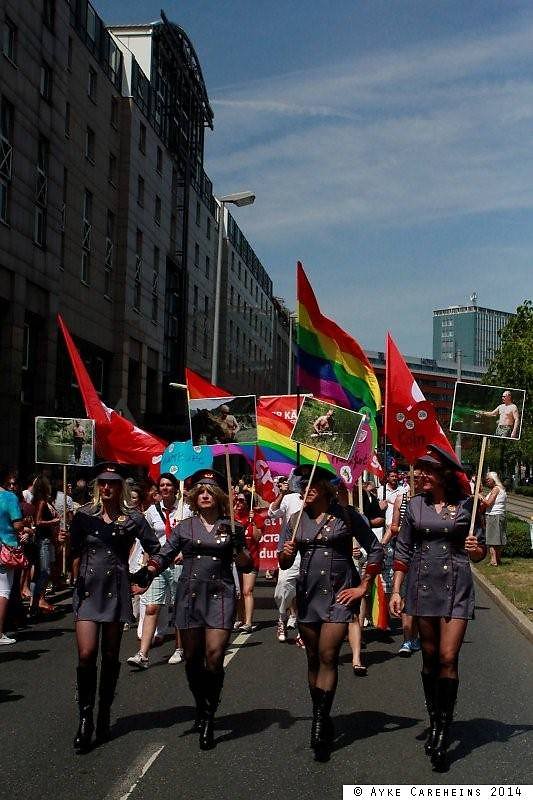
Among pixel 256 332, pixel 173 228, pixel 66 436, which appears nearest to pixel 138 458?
pixel 66 436

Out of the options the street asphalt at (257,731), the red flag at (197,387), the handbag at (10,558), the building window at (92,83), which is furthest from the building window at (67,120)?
the street asphalt at (257,731)

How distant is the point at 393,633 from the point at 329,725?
19.6ft

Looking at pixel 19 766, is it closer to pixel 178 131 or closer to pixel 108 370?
pixel 108 370

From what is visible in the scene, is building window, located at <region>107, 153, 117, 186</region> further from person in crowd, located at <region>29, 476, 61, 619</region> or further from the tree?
person in crowd, located at <region>29, 476, 61, 619</region>

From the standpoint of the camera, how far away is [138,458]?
15555 millimetres

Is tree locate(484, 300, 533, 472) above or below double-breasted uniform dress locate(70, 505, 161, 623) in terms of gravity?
above

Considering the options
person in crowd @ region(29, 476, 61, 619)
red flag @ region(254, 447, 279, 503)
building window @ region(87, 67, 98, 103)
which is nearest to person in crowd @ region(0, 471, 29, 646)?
person in crowd @ region(29, 476, 61, 619)

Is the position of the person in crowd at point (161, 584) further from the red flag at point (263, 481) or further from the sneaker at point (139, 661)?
the red flag at point (263, 481)

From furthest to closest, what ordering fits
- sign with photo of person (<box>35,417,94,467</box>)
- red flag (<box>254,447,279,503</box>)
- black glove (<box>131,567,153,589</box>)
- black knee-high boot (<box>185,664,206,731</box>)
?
1. red flag (<box>254,447,279,503</box>)
2. sign with photo of person (<box>35,417,94,467</box>)
3. black glove (<box>131,567,153,589</box>)
4. black knee-high boot (<box>185,664,206,731</box>)

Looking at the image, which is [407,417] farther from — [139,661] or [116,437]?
[116,437]

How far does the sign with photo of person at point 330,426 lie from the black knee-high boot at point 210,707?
233 cm

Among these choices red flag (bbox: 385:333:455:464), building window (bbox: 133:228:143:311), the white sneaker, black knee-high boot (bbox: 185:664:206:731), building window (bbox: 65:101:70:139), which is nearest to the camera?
black knee-high boot (bbox: 185:664:206:731)

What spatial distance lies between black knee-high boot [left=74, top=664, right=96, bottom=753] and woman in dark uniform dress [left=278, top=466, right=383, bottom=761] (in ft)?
4.62

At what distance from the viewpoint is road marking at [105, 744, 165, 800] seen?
5642mm
